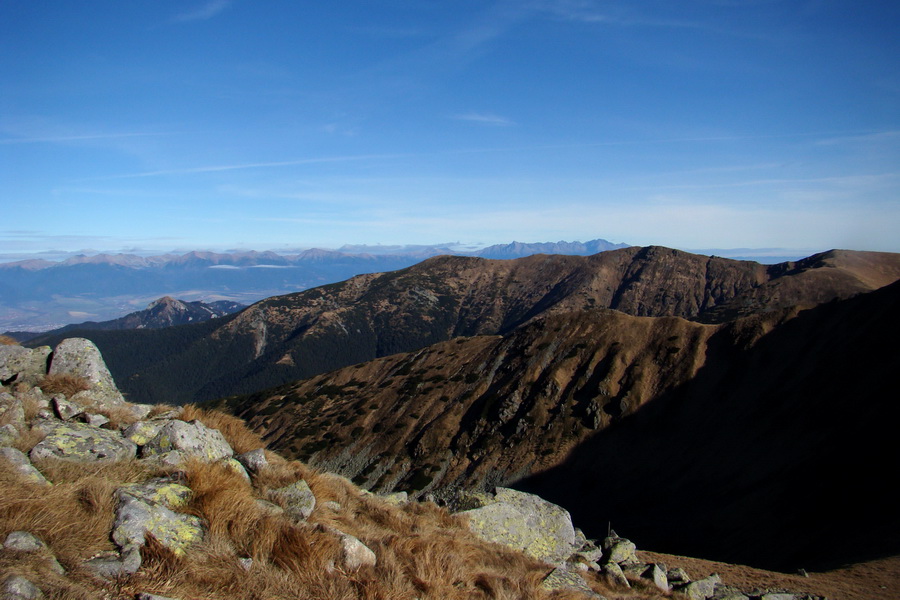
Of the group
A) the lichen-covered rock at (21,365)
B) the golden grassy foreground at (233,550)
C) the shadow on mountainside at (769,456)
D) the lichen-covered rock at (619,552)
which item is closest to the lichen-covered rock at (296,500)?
the golden grassy foreground at (233,550)

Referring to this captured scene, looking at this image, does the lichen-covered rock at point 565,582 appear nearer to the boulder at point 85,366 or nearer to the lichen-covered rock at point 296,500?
the lichen-covered rock at point 296,500

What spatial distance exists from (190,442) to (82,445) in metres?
2.36

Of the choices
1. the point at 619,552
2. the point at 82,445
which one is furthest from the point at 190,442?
the point at 619,552

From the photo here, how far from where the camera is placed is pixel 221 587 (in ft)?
25.6

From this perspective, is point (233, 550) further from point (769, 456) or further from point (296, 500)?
point (769, 456)

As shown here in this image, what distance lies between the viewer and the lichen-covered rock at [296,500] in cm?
1130

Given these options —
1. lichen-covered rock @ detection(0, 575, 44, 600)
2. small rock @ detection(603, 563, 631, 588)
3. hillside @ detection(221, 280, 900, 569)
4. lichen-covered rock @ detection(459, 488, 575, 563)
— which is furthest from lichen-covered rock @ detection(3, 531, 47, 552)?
hillside @ detection(221, 280, 900, 569)

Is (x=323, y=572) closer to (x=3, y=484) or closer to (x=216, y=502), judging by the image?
(x=216, y=502)

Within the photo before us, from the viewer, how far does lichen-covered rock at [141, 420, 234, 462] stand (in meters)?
12.2

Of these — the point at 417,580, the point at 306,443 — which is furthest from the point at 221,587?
the point at 306,443

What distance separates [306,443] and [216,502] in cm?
11118

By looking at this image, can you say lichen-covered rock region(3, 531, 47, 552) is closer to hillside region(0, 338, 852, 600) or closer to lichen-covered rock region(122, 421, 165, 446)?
hillside region(0, 338, 852, 600)

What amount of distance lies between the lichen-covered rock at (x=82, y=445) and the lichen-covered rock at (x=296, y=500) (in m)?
3.67

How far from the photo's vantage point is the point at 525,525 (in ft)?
65.1
